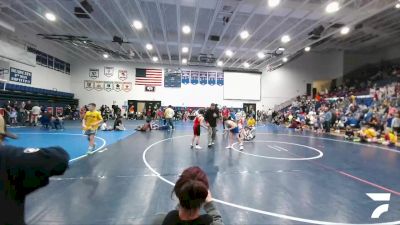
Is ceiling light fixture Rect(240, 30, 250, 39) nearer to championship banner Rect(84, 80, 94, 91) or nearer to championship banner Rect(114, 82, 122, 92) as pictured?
championship banner Rect(114, 82, 122, 92)

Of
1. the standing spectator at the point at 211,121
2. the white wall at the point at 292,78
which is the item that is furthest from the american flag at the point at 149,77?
the standing spectator at the point at 211,121

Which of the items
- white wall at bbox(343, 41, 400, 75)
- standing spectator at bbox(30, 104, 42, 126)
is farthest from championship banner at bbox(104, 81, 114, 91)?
white wall at bbox(343, 41, 400, 75)

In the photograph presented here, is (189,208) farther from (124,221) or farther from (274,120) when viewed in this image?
(274,120)

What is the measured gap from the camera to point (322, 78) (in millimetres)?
33250

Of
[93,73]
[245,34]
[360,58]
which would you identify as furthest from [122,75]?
[360,58]

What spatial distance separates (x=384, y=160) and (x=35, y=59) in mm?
24387

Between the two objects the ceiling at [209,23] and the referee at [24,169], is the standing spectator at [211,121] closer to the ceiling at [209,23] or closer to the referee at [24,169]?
the ceiling at [209,23]

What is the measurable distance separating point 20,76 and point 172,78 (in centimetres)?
1590

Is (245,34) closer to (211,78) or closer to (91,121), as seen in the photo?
(211,78)

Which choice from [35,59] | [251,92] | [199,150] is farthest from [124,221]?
[251,92]

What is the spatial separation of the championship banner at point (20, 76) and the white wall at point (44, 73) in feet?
0.88

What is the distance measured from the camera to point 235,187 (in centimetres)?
570

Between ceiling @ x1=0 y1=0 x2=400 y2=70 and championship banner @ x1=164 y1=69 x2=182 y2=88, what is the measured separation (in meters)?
3.55

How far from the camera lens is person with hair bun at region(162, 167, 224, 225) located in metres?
1.48
